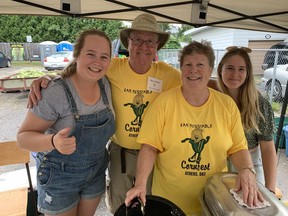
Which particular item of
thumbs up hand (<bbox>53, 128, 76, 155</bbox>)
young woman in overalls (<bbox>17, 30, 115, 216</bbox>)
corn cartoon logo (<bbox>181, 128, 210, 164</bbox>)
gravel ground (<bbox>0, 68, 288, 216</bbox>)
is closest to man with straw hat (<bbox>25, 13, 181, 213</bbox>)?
young woman in overalls (<bbox>17, 30, 115, 216</bbox>)

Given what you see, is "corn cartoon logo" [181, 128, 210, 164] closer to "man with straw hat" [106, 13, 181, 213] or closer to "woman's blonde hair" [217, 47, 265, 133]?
"man with straw hat" [106, 13, 181, 213]

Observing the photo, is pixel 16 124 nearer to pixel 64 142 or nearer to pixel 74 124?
pixel 74 124

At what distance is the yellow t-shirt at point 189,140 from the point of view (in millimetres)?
1464

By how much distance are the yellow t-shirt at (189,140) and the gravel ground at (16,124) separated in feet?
6.59

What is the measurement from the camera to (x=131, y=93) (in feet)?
5.95

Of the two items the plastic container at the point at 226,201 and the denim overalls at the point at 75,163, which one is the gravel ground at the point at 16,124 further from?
the plastic container at the point at 226,201

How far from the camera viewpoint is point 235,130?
60.2 inches

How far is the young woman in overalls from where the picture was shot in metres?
1.49

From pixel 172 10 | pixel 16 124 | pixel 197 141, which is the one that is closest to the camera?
pixel 197 141

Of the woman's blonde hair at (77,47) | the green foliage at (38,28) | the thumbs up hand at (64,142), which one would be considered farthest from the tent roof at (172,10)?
the green foliage at (38,28)

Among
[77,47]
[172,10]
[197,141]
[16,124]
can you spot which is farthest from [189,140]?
[16,124]

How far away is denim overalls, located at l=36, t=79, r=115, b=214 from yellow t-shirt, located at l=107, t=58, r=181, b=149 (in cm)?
13

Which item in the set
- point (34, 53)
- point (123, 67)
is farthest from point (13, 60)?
point (123, 67)

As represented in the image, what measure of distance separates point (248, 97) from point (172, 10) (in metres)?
1.22
